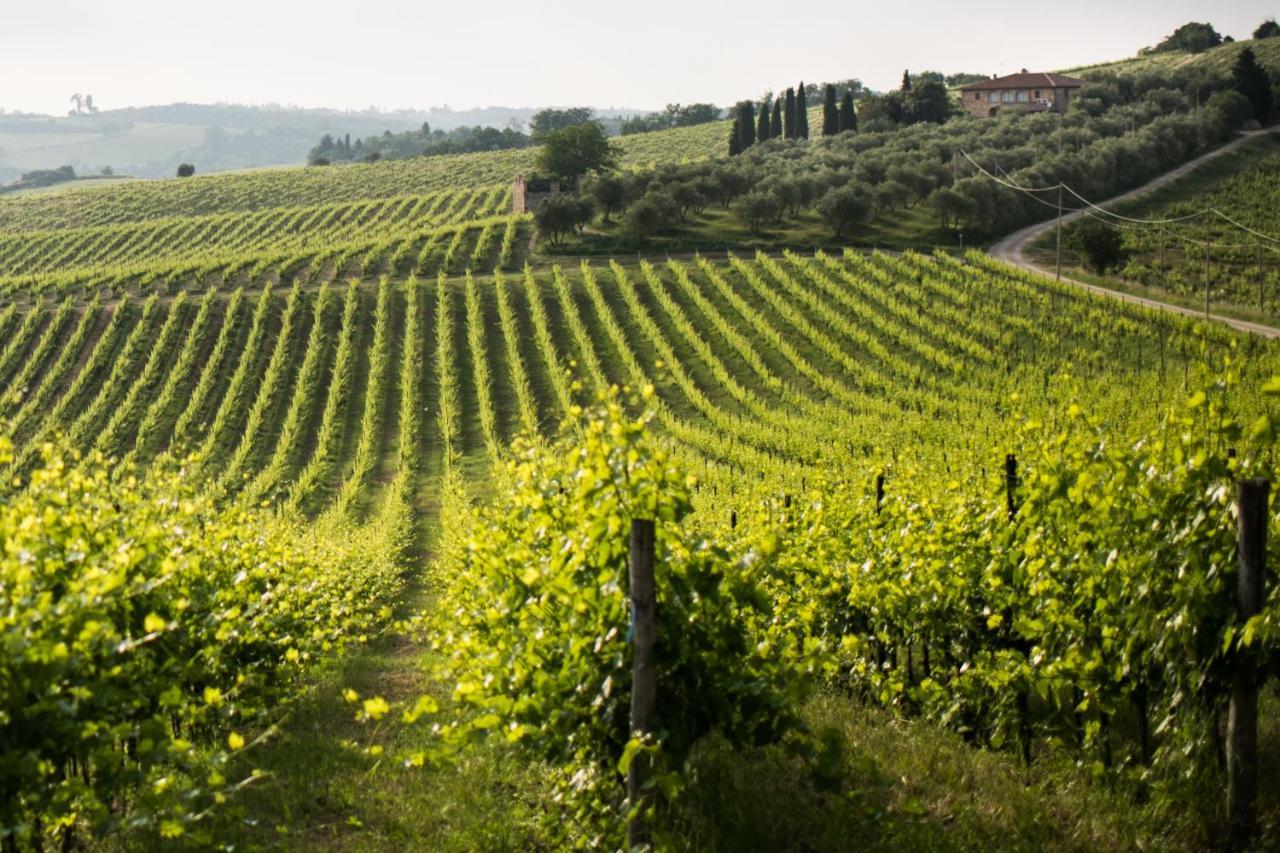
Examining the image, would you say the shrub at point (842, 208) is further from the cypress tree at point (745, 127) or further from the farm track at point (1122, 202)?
the cypress tree at point (745, 127)

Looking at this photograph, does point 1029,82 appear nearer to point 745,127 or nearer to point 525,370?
point 745,127

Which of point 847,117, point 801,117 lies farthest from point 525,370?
point 801,117

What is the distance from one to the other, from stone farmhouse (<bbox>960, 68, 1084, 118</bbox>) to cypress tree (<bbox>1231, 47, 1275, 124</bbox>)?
1481cm

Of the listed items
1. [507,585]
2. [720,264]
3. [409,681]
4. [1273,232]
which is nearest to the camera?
[507,585]

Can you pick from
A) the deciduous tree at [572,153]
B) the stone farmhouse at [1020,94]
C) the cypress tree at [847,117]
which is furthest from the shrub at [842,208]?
the stone farmhouse at [1020,94]

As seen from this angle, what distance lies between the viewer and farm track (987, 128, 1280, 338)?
151ft

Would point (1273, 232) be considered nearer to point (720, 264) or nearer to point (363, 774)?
point (720, 264)

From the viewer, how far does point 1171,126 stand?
91.7m

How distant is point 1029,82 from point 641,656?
121687 millimetres

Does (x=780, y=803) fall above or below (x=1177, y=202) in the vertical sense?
below

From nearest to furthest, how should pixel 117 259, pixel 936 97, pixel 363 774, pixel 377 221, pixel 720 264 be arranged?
pixel 363 774, pixel 720 264, pixel 117 259, pixel 377 221, pixel 936 97

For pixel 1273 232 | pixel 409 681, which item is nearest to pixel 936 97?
pixel 1273 232

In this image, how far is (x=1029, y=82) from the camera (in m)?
116

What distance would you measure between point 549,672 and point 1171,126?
9810 centimetres
